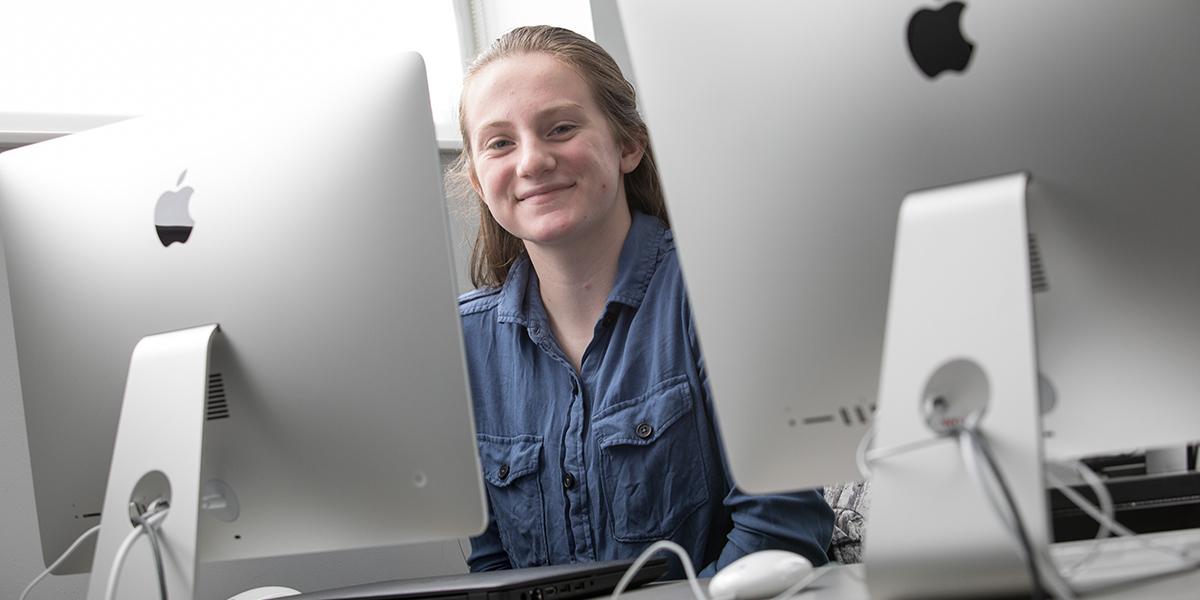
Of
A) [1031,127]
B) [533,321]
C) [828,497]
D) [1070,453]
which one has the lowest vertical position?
[828,497]

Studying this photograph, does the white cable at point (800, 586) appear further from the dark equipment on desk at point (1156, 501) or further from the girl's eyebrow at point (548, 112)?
the girl's eyebrow at point (548, 112)

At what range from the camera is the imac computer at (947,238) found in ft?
2.27

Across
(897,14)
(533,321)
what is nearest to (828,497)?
(533,321)

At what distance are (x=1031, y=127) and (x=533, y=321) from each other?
0.96 m

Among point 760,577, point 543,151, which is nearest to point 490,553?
point 543,151

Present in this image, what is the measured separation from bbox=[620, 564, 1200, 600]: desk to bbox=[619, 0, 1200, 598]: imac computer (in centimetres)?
7

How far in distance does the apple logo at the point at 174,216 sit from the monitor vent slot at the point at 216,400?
0.12m

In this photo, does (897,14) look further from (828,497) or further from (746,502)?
(828,497)

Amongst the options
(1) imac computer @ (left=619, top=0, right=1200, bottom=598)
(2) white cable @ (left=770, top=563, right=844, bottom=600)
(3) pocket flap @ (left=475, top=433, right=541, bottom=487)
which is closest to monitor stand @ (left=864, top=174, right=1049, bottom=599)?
(1) imac computer @ (left=619, top=0, right=1200, bottom=598)

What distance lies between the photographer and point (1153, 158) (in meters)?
0.70

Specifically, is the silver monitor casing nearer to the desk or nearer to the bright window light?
the desk

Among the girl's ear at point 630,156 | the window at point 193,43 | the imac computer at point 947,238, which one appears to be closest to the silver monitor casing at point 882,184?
the imac computer at point 947,238

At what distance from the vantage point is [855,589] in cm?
81

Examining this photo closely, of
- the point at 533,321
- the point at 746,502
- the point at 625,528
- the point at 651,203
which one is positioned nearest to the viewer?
the point at 746,502
